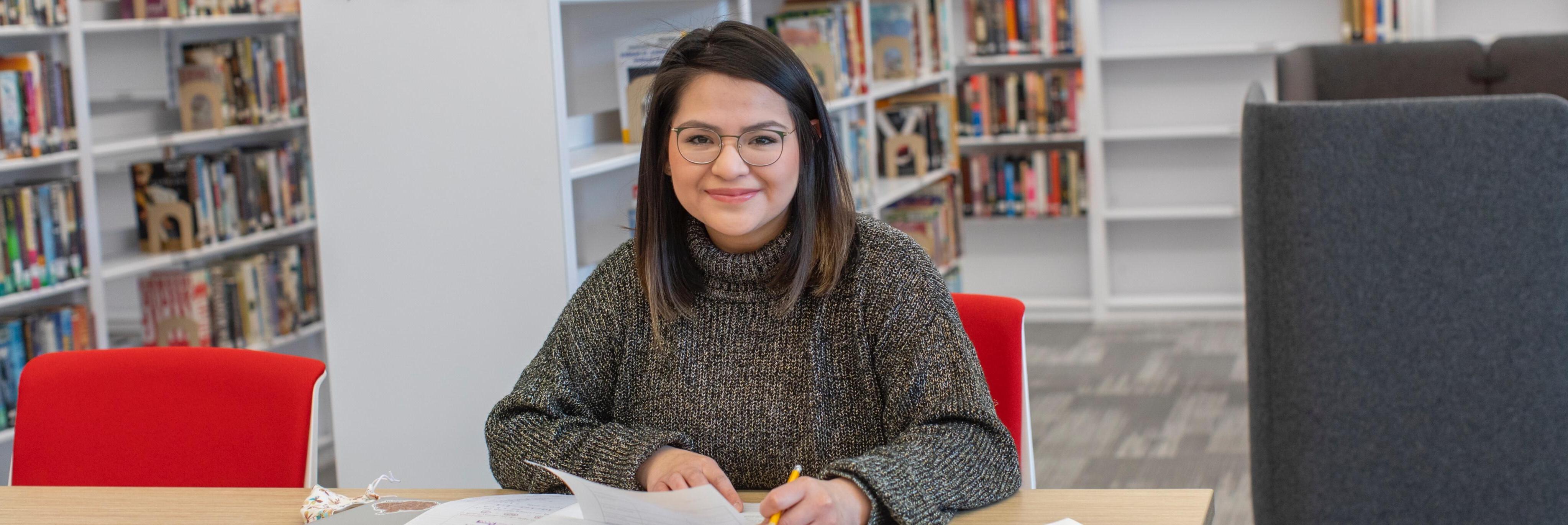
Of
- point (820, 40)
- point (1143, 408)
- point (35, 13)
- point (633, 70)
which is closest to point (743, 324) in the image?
point (633, 70)

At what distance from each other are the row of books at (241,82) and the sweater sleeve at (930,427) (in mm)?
2623

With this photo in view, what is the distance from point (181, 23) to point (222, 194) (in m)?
0.45

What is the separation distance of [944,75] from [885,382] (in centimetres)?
321

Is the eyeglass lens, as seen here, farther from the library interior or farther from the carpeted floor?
the carpeted floor

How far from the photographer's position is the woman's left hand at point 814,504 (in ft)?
3.68

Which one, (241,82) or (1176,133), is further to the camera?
(1176,133)

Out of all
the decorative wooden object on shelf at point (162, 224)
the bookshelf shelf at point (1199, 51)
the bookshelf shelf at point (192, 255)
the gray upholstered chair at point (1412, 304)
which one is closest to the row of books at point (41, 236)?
the bookshelf shelf at point (192, 255)

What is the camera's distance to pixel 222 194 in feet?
11.9

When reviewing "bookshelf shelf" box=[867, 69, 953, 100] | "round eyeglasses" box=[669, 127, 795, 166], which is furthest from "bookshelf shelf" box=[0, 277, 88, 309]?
"round eyeglasses" box=[669, 127, 795, 166]

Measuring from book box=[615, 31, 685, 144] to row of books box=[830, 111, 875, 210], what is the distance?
96 centimetres

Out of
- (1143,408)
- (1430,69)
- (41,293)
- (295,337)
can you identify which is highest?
(1430,69)

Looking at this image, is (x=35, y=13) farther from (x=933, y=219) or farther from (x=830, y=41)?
(x=933, y=219)

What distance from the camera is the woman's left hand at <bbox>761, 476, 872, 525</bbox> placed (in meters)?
1.12

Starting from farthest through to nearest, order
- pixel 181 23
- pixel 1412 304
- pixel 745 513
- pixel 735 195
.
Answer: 1. pixel 181 23
2. pixel 1412 304
3. pixel 735 195
4. pixel 745 513
